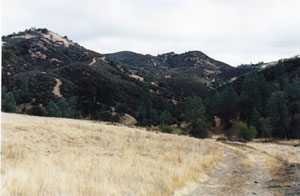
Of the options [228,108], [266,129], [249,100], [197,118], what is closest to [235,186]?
[197,118]

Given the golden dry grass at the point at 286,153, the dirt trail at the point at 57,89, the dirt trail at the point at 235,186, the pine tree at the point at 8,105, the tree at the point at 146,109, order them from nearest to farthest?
the dirt trail at the point at 235,186 < the golden dry grass at the point at 286,153 < the pine tree at the point at 8,105 < the tree at the point at 146,109 < the dirt trail at the point at 57,89

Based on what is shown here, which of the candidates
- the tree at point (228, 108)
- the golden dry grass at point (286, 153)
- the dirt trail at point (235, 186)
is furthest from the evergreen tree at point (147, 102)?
the dirt trail at point (235, 186)

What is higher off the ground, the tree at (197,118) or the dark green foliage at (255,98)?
the dark green foliage at (255,98)

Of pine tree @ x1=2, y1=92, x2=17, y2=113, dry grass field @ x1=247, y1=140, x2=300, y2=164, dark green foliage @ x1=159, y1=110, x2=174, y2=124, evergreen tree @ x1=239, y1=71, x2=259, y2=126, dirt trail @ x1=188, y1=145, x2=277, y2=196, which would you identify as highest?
evergreen tree @ x1=239, y1=71, x2=259, y2=126

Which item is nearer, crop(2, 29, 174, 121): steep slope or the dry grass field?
the dry grass field

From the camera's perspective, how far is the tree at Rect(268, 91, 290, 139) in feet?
205

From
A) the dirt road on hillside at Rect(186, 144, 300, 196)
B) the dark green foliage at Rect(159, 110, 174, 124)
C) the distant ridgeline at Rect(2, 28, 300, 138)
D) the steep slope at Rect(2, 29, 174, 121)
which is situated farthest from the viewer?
the steep slope at Rect(2, 29, 174, 121)

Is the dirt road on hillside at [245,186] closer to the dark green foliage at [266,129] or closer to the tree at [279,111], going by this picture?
the dark green foliage at [266,129]

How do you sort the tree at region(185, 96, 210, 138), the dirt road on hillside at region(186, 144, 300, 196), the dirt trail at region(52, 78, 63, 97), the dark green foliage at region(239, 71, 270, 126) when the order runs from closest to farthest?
the dirt road on hillside at region(186, 144, 300, 196) < the tree at region(185, 96, 210, 138) < the dark green foliage at region(239, 71, 270, 126) < the dirt trail at region(52, 78, 63, 97)

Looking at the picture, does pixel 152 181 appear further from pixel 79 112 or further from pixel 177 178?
pixel 79 112

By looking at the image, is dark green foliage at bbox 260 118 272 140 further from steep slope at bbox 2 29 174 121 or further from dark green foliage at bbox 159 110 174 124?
steep slope at bbox 2 29 174 121

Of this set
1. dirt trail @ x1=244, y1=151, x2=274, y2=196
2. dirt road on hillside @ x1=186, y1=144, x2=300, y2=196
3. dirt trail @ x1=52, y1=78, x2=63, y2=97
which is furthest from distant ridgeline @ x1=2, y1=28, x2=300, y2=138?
dirt trail @ x1=244, y1=151, x2=274, y2=196

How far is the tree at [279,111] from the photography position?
6247 cm

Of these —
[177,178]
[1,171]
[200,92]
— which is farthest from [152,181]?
[200,92]
